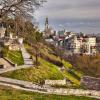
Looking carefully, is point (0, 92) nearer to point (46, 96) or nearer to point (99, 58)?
point (46, 96)

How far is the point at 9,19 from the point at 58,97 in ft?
39.7

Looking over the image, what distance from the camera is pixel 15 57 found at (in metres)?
60.9

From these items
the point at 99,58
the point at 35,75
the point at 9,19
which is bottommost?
the point at 99,58

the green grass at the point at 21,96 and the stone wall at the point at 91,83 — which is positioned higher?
the green grass at the point at 21,96

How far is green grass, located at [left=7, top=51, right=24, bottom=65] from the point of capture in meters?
57.3

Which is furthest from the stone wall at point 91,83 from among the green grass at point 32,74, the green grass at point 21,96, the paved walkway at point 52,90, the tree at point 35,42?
the tree at point 35,42

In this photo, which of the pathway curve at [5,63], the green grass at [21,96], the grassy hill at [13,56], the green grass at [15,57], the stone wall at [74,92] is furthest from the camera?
the grassy hill at [13,56]

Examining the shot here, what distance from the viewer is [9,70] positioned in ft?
158

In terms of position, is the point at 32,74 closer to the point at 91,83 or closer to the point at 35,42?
the point at 91,83

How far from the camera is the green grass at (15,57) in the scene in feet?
188

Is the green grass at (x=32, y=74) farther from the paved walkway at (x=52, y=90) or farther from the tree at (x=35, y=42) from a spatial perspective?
the paved walkway at (x=52, y=90)

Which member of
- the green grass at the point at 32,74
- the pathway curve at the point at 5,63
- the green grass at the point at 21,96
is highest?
the green grass at the point at 21,96

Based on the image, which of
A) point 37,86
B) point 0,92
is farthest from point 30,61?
point 0,92

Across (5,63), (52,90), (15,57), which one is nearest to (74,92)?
(52,90)
